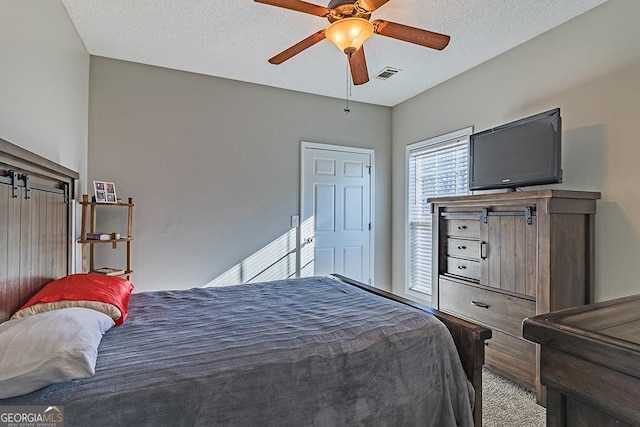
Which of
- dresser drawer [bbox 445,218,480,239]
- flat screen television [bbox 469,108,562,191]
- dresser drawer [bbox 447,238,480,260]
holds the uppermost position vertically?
flat screen television [bbox 469,108,562,191]

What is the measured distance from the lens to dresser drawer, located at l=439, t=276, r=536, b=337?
2.36 m

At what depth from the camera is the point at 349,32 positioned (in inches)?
77.5

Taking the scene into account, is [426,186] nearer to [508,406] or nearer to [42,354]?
[508,406]

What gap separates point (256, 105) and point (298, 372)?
3.21 metres

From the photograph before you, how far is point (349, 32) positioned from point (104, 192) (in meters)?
2.44

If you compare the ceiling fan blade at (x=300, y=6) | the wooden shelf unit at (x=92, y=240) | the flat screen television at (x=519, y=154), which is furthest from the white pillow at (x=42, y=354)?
the flat screen television at (x=519, y=154)

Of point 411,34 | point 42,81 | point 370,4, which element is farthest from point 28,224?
point 411,34

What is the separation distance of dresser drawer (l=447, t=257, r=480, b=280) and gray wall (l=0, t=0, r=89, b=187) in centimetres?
302

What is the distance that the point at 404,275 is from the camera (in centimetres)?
440

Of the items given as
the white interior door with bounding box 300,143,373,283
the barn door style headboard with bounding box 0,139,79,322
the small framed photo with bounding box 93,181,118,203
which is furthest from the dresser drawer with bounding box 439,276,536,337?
the small framed photo with bounding box 93,181,118,203

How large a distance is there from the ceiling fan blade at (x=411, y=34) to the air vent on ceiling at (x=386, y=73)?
4.45 ft

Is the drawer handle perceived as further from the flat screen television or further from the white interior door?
the white interior door

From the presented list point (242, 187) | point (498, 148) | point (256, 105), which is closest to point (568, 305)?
point (498, 148)

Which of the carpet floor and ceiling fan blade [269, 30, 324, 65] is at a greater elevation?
ceiling fan blade [269, 30, 324, 65]
